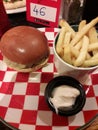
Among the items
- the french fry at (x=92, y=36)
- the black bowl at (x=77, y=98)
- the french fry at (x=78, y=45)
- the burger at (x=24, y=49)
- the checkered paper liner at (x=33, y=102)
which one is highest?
the french fry at (x=92, y=36)

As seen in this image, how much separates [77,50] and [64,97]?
0.60 ft

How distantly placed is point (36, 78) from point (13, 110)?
18 centimetres

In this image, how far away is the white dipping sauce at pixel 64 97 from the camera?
0.82 metres

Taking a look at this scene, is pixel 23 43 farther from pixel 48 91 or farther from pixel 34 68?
pixel 48 91

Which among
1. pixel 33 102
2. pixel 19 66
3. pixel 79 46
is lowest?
pixel 33 102

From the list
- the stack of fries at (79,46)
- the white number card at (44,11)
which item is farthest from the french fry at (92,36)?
the white number card at (44,11)

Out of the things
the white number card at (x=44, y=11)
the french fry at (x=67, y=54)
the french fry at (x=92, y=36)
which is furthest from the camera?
the white number card at (x=44, y=11)

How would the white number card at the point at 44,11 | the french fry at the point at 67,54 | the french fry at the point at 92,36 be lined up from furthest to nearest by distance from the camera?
the white number card at the point at 44,11
the french fry at the point at 92,36
the french fry at the point at 67,54

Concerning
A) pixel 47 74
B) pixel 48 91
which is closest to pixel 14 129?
pixel 48 91

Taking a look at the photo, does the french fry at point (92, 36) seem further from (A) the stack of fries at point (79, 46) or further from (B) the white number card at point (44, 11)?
(B) the white number card at point (44, 11)

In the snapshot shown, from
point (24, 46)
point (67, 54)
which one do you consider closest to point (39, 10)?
point (24, 46)

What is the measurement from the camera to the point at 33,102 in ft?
3.07

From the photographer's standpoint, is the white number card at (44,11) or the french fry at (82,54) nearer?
the french fry at (82,54)

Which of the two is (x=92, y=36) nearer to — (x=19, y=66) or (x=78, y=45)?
(x=78, y=45)
